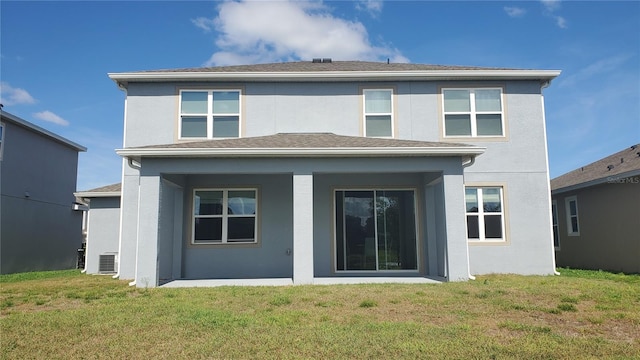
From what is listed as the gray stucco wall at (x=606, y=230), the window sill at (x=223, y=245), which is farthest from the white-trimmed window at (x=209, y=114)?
the gray stucco wall at (x=606, y=230)

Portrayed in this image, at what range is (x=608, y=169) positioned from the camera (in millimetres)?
14695

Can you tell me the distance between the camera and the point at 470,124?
1256 centimetres

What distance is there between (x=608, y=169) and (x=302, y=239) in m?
11.2

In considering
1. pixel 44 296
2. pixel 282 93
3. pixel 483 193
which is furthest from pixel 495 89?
pixel 44 296

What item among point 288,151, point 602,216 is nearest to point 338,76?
point 288,151

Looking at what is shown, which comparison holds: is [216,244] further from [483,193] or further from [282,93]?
[483,193]

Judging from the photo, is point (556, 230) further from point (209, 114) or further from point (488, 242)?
point (209, 114)

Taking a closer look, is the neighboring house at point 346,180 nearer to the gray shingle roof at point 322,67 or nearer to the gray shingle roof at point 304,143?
the gray shingle roof at point 304,143

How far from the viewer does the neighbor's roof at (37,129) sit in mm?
14953

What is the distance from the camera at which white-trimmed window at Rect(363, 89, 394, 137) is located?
12.7m

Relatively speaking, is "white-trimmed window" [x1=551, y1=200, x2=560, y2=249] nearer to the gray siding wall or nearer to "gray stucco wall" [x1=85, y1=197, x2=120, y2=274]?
"gray stucco wall" [x1=85, y1=197, x2=120, y2=274]

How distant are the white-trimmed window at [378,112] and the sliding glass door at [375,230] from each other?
5.77ft

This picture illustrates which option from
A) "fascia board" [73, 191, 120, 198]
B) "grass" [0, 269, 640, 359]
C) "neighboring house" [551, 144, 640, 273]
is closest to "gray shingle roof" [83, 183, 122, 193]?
"fascia board" [73, 191, 120, 198]

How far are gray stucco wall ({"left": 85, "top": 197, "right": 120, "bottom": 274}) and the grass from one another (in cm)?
491
